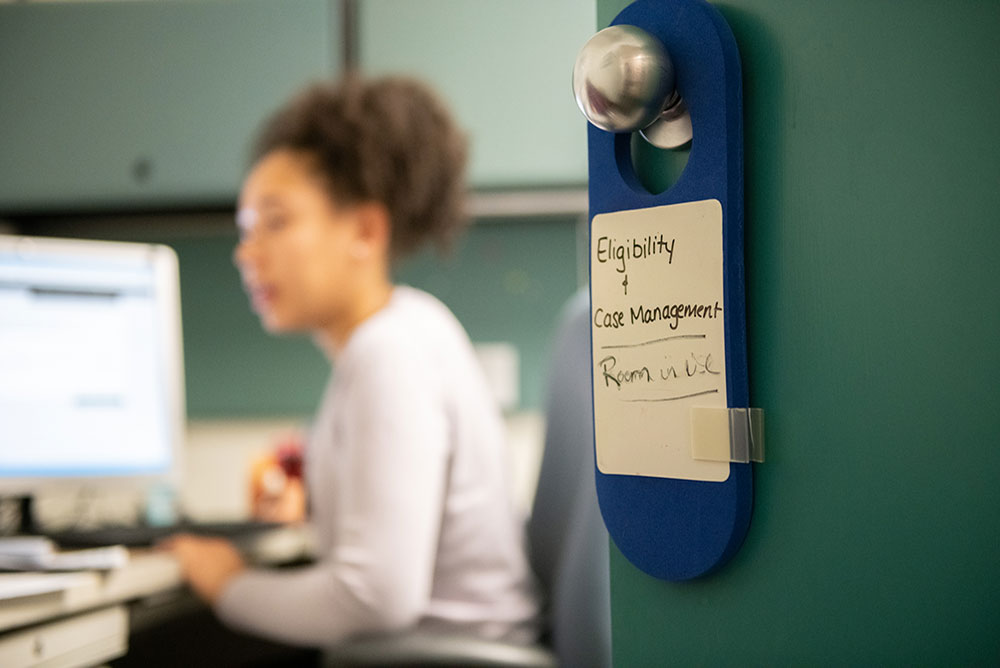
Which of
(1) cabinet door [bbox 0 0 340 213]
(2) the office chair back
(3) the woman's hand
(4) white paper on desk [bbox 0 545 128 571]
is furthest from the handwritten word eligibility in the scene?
(1) cabinet door [bbox 0 0 340 213]

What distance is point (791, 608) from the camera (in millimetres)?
436

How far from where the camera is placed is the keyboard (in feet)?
4.28

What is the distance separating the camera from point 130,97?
1855 millimetres

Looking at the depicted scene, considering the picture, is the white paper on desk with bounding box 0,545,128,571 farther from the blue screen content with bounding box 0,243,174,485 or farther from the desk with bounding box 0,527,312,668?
the blue screen content with bounding box 0,243,174,485

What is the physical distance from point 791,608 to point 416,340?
86cm

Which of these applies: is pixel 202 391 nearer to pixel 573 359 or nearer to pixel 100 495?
pixel 100 495

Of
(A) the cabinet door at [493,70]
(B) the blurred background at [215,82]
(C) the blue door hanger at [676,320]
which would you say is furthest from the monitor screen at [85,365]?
(C) the blue door hanger at [676,320]

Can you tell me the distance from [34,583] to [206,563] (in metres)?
0.31

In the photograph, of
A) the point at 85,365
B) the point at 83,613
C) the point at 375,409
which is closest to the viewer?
the point at 83,613

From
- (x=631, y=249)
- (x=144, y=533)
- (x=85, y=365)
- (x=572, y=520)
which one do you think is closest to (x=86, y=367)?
(x=85, y=365)

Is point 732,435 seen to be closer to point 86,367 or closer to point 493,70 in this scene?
point 86,367

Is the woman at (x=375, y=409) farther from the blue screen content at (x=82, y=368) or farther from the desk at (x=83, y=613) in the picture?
the blue screen content at (x=82, y=368)

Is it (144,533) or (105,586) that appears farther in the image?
(144,533)

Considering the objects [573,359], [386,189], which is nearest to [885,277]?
[573,359]
